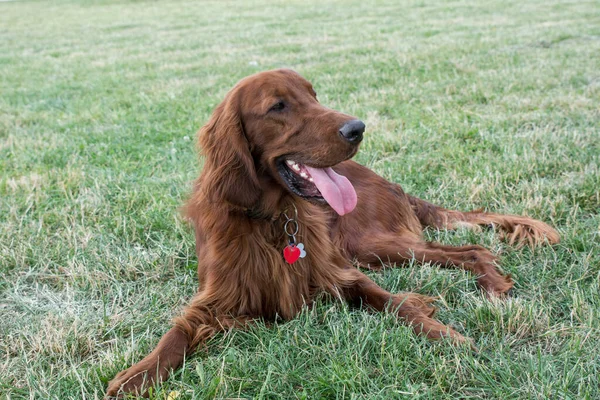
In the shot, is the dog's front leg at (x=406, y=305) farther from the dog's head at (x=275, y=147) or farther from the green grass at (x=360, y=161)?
the dog's head at (x=275, y=147)

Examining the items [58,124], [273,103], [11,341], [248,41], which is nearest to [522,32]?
[248,41]

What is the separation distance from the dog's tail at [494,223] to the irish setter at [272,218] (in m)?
0.30

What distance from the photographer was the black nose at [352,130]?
222 centimetres

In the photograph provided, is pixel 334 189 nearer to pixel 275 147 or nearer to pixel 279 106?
pixel 275 147

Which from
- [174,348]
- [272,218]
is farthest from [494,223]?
[174,348]

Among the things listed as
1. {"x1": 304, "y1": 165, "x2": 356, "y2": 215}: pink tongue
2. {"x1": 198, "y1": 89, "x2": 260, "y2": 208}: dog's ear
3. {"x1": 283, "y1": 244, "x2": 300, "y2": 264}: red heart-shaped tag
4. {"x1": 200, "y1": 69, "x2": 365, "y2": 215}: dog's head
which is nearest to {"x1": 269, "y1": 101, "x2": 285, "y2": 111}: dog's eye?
{"x1": 200, "y1": 69, "x2": 365, "y2": 215}: dog's head

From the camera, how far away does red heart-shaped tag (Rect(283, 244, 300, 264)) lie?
2.42 metres

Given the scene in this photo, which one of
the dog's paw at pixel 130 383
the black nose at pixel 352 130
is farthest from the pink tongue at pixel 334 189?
the dog's paw at pixel 130 383

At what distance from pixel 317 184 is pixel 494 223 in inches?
47.6

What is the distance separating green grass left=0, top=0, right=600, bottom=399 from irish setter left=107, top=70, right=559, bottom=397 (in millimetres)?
105

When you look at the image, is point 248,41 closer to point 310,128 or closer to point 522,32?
point 522,32

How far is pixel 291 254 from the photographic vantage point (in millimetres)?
2416

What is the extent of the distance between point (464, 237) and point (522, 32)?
8.07 m

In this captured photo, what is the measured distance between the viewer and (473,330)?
221cm
